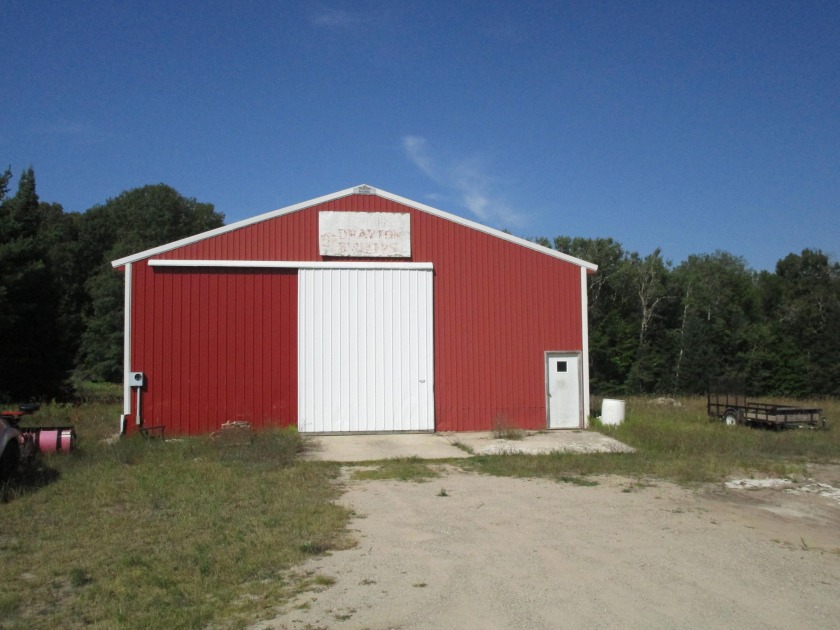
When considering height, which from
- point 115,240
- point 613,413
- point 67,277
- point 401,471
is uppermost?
point 115,240

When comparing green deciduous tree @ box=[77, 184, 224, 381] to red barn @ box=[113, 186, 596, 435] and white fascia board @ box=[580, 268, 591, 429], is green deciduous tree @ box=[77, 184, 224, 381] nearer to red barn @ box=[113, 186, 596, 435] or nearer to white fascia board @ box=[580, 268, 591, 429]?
red barn @ box=[113, 186, 596, 435]

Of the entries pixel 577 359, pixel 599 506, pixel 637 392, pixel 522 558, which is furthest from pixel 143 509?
pixel 637 392

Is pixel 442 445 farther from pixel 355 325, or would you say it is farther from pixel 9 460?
pixel 9 460

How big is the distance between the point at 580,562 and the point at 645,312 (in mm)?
49806

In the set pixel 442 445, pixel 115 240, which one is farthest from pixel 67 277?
pixel 442 445

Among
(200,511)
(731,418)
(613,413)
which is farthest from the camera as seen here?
(731,418)

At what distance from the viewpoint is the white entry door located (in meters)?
19.2

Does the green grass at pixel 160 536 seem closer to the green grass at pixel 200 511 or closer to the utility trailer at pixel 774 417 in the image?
the green grass at pixel 200 511

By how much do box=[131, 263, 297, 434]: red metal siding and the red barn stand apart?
0.11 ft

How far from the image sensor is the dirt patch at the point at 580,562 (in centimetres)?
550

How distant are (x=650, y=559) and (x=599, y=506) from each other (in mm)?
2728

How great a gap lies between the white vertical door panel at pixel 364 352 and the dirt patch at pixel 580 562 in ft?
23.6

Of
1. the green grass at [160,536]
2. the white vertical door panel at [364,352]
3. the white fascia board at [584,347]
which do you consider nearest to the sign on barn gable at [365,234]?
the white vertical door panel at [364,352]

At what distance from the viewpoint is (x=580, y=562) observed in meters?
6.92
